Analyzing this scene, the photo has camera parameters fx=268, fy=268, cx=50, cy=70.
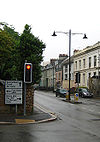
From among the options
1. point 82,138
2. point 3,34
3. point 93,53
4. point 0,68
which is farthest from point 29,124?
point 93,53

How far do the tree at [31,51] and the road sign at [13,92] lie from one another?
140cm

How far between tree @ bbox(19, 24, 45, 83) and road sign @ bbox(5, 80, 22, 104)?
4.61ft

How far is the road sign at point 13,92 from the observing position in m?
16.4

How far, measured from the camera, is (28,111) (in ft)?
57.1

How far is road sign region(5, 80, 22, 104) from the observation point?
53.8ft

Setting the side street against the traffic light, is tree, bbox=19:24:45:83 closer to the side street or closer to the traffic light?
the traffic light

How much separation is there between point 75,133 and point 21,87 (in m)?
6.67

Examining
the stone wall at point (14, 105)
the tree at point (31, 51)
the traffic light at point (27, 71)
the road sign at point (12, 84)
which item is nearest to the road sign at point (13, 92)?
the road sign at point (12, 84)

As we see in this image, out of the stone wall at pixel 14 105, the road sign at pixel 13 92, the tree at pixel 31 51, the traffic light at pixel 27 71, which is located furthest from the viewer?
the tree at pixel 31 51

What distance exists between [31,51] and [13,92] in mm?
3007

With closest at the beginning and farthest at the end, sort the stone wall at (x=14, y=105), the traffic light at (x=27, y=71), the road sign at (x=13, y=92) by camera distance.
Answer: the traffic light at (x=27, y=71), the road sign at (x=13, y=92), the stone wall at (x=14, y=105)

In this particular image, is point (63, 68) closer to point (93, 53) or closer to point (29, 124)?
point (93, 53)

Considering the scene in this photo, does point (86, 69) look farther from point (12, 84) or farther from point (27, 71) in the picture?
point (27, 71)

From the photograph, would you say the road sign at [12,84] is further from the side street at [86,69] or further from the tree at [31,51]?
the side street at [86,69]
